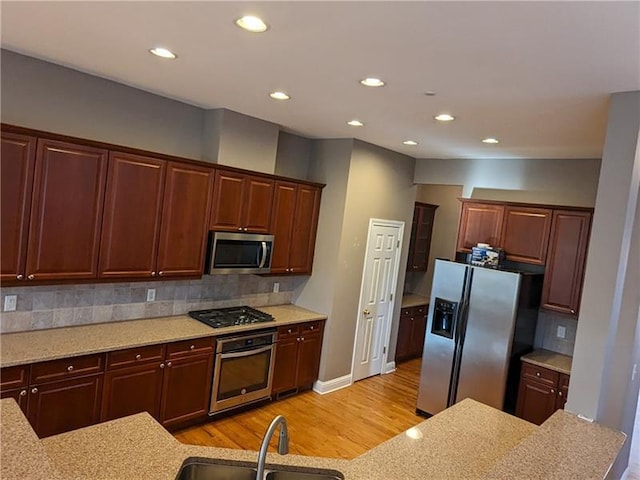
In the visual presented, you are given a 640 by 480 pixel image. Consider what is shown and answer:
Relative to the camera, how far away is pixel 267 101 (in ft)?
11.5

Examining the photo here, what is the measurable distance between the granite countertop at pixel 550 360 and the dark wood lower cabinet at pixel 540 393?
1.6 inches

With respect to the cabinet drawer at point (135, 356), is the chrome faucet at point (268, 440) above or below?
above

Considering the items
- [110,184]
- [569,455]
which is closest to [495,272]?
[569,455]

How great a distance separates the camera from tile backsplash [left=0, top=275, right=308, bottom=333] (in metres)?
3.19

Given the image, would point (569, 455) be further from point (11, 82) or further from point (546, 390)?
point (11, 82)

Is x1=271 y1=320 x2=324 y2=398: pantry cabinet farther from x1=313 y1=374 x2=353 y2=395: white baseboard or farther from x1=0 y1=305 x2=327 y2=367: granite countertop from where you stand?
x1=0 y1=305 x2=327 y2=367: granite countertop

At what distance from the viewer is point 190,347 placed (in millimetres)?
3656

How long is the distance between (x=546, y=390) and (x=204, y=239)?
3450mm

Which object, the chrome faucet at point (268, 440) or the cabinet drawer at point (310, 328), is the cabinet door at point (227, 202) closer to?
the cabinet drawer at point (310, 328)

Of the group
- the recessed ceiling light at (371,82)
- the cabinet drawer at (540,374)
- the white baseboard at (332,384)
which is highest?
the recessed ceiling light at (371,82)

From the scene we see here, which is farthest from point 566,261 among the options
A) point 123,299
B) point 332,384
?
point 123,299

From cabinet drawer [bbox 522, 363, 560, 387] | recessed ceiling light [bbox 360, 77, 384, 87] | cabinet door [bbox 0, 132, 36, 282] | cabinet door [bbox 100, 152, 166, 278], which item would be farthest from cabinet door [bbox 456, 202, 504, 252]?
cabinet door [bbox 0, 132, 36, 282]

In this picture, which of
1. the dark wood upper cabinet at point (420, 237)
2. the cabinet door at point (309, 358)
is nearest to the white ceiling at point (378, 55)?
the cabinet door at point (309, 358)

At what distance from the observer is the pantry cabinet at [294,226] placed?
179 inches
